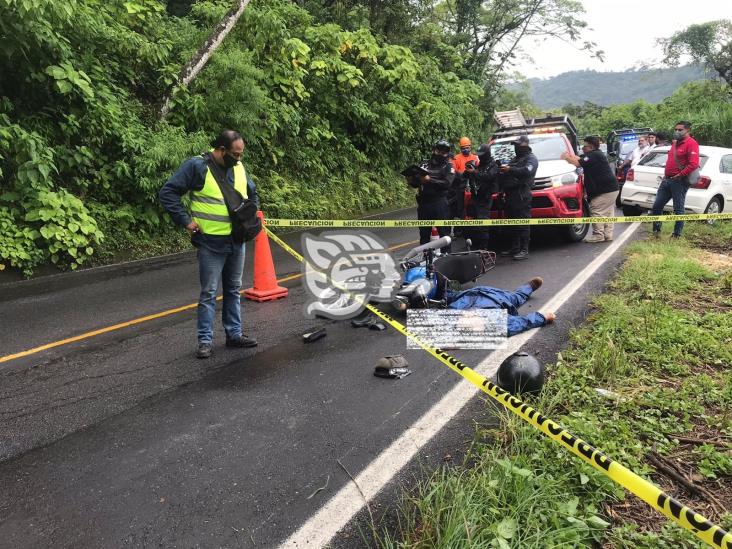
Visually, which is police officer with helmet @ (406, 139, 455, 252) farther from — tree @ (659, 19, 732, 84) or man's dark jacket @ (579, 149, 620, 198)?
tree @ (659, 19, 732, 84)

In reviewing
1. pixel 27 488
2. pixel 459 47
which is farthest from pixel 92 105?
pixel 459 47

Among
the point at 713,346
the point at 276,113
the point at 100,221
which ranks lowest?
the point at 713,346

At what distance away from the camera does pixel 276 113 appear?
40.8 ft

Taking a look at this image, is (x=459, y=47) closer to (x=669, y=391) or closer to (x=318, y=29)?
A: (x=318, y=29)

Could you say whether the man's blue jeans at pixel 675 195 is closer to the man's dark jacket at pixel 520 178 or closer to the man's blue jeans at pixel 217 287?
the man's dark jacket at pixel 520 178

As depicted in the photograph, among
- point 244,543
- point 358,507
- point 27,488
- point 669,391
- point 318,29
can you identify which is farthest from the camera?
point 318,29

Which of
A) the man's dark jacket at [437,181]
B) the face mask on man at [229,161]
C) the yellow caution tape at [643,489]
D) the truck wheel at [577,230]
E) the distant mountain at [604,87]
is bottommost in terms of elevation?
the truck wheel at [577,230]

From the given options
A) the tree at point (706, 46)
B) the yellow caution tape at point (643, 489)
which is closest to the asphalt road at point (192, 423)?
the yellow caution tape at point (643, 489)

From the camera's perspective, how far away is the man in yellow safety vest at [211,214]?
4.48 meters

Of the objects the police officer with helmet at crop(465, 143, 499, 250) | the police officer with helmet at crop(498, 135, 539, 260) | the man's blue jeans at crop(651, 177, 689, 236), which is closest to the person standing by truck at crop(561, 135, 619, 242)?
the man's blue jeans at crop(651, 177, 689, 236)

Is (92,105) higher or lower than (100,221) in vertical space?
higher

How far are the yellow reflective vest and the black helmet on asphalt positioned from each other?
2753mm

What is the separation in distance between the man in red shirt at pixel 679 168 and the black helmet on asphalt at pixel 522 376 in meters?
6.86

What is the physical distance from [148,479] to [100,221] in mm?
7543
